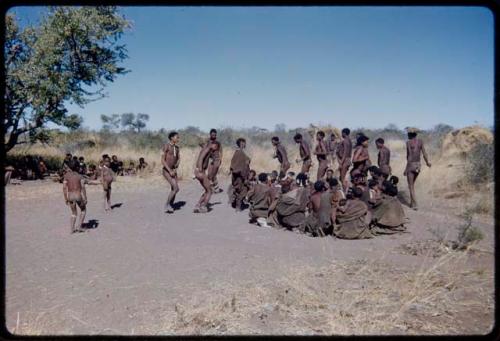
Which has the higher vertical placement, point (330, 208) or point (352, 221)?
point (330, 208)

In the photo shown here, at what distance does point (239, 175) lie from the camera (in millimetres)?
11852

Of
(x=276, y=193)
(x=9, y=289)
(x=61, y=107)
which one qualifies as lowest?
(x=9, y=289)

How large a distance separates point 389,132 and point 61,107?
1532 inches

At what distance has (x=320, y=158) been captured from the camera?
13055 millimetres

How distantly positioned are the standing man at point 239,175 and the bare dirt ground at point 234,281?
207 centimetres

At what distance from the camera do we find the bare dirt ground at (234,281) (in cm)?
477

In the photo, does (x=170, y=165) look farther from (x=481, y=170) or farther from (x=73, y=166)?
(x=481, y=170)

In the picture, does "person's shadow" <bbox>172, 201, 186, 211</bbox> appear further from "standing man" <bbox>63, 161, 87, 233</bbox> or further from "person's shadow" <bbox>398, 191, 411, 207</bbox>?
"person's shadow" <bbox>398, 191, 411, 207</bbox>

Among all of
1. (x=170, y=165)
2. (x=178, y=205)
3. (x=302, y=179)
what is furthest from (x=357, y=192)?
(x=178, y=205)

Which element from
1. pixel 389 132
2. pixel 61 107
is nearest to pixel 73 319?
pixel 61 107

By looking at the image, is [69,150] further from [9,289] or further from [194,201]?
[9,289]

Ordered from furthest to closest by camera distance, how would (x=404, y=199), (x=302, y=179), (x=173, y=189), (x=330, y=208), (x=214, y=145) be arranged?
(x=404, y=199) → (x=214, y=145) → (x=173, y=189) → (x=302, y=179) → (x=330, y=208)

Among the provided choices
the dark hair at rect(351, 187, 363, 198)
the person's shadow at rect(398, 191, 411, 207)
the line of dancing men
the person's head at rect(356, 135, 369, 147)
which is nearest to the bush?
the person's shadow at rect(398, 191, 411, 207)

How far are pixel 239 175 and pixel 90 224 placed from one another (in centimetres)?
390
